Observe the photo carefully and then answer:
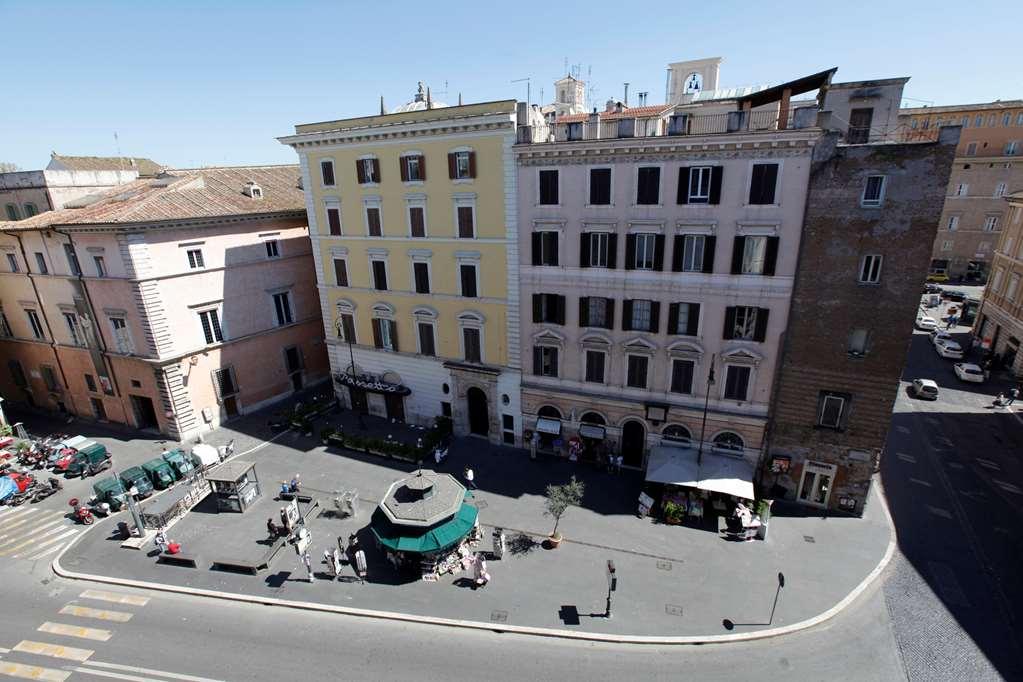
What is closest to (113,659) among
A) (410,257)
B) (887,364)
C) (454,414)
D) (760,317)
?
(454,414)

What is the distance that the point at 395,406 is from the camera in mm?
38562

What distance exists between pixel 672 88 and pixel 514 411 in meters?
31.5

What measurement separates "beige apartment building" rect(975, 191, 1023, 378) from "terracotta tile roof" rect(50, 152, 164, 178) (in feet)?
258

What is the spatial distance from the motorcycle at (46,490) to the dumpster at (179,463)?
20.1 feet

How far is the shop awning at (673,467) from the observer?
26531 millimetres

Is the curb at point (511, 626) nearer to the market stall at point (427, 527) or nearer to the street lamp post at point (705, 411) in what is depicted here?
the market stall at point (427, 527)

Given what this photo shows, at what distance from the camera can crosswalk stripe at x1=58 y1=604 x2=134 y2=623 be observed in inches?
848

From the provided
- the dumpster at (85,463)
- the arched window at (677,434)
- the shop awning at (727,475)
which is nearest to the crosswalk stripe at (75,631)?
the dumpster at (85,463)

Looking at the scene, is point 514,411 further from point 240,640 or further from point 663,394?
point 240,640

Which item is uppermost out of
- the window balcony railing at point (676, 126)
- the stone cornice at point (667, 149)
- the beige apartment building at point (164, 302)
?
the window balcony railing at point (676, 126)

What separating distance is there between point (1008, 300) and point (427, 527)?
57.6 meters

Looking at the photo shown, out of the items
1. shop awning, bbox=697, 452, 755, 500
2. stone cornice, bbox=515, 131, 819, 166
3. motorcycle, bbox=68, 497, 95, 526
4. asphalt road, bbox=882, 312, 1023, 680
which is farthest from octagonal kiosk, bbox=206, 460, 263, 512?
asphalt road, bbox=882, 312, 1023, 680

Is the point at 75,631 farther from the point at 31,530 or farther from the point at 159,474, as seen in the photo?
the point at 159,474

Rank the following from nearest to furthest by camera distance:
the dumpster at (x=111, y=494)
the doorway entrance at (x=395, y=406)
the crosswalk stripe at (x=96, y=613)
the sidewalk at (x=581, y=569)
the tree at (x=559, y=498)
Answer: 1. the sidewalk at (x=581, y=569)
2. the crosswalk stripe at (x=96, y=613)
3. the tree at (x=559, y=498)
4. the dumpster at (x=111, y=494)
5. the doorway entrance at (x=395, y=406)
